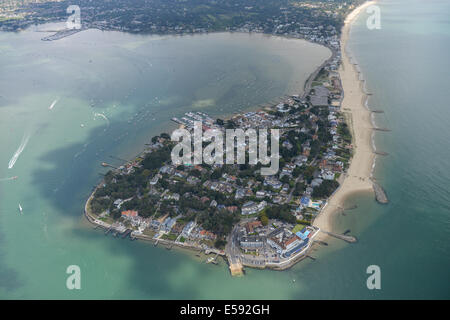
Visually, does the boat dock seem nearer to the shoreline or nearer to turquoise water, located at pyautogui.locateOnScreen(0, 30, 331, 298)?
the shoreline

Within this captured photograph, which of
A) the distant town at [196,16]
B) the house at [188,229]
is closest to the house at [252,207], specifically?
the house at [188,229]

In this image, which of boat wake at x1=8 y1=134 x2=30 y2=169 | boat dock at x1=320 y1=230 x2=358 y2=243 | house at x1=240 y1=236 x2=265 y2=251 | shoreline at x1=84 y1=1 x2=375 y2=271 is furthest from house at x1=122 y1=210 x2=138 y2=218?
boat wake at x1=8 y1=134 x2=30 y2=169

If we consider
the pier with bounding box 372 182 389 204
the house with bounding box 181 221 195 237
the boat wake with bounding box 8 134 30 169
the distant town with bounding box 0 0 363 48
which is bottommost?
the house with bounding box 181 221 195 237

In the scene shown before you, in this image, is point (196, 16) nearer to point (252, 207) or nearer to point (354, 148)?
point (354, 148)

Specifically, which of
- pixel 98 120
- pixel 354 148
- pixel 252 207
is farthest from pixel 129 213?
pixel 354 148

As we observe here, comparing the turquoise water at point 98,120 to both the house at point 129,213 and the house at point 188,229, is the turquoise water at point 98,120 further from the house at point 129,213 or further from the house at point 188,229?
the house at point 129,213

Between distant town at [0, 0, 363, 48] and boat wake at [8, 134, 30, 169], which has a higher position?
distant town at [0, 0, 363, 48]

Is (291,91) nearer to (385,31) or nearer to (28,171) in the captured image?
(28,171)
